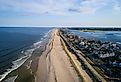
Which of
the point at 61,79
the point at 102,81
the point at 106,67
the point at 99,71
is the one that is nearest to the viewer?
the point at 102,81

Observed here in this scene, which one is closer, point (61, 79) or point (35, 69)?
point (61, 79)

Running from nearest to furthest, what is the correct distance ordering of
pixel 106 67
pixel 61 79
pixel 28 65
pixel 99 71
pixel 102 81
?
pixel 102 81, pixel 61 79, pixel 99 71, pixel 106 67, pixel 28 65

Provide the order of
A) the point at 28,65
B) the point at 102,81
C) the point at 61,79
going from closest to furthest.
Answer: the point at 102,81 → the point at 61,79 → the point at 28,65

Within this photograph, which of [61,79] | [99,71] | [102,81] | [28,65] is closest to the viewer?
[102,81]

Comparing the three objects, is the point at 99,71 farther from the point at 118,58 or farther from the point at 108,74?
the point at 118,58

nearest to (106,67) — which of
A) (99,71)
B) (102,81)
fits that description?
(99,71)

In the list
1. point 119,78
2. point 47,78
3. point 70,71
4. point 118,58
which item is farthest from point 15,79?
point 118,58

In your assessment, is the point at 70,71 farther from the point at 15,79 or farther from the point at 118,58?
the point at 118,58

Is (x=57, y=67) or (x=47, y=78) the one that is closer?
(x=47, y=78)
